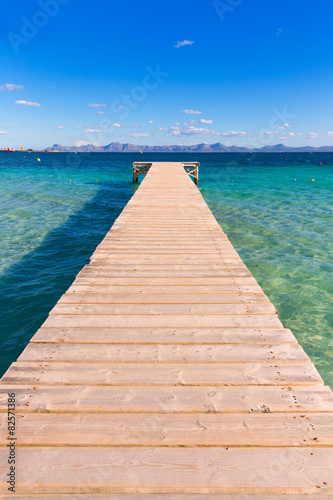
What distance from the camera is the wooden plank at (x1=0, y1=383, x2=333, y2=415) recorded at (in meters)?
2.20

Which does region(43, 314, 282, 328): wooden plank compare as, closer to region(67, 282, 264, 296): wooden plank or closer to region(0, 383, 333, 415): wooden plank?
region(67, 282, 264, 296): wooden plank

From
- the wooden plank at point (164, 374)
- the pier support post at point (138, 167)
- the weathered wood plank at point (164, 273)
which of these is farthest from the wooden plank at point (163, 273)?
the pier support post at point (138, 167)

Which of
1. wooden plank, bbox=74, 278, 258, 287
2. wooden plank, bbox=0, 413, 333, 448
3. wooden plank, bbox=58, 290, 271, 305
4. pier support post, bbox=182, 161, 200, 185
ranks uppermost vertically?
pier support post, bbox=182, 161, 200, 185

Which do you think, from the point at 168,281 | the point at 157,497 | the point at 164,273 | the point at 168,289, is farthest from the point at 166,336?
the point at 164,273

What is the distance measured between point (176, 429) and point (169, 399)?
0.86 feet

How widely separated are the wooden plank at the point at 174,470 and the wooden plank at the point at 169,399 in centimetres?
31

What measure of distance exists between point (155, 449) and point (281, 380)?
1.27 meters

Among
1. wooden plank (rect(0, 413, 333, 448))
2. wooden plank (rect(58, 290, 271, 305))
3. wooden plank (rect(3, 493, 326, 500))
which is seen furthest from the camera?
wooden plank (rect(58, 290, 271, 305))

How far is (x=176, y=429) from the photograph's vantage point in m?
2.05

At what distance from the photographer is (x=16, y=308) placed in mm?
6480

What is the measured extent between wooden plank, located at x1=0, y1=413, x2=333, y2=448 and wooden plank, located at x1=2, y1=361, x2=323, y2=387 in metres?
0.32

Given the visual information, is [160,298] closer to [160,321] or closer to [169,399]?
[160,321]

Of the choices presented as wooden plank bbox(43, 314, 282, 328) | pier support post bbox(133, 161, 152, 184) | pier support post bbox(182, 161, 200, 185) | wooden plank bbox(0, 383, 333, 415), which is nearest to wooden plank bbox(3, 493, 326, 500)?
wooden plank bbox(0, 383, 333, 415)

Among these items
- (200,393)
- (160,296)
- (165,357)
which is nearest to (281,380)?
(200,393)
